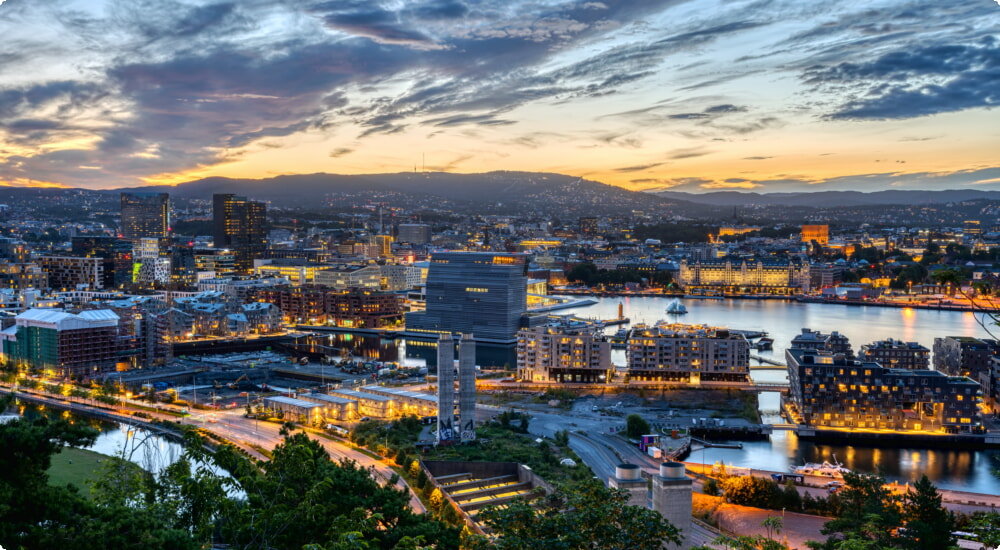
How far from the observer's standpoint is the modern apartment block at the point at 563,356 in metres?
15.5

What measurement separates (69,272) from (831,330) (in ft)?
76.1

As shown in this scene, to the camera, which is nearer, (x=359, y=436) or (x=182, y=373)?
(x=359, y=436)

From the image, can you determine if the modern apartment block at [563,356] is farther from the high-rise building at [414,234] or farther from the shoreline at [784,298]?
the high-rise building at [414,234]

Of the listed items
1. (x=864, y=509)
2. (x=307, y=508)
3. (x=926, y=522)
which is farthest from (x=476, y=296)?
(x=307, y=508)

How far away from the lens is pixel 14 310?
65.1 ft

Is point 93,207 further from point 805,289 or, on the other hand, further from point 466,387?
point 466,387

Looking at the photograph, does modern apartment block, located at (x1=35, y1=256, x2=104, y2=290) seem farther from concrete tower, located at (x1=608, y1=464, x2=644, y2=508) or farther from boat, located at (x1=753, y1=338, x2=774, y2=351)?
concrete tower, located at (x1=608, y1=464, x2=644, y2=508)

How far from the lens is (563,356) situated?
15.7 m

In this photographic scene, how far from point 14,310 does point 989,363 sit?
1989 cm

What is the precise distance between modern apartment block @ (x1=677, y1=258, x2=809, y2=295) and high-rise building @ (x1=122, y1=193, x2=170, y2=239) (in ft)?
92.5

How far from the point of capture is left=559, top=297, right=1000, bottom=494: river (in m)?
10.1

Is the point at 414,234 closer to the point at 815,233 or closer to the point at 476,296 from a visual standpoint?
the point at 815,233

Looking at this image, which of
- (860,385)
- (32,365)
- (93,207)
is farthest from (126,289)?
(93,207)

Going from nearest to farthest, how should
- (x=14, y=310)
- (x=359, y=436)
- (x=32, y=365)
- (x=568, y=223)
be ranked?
(x=359, y=436), (x=32, y=365), (x=14, y=310), (x=568, y=223)
